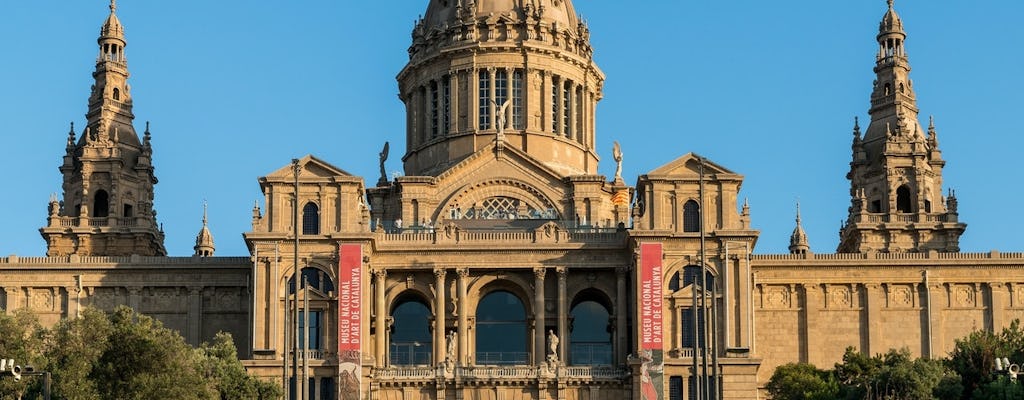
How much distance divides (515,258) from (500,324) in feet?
13.9

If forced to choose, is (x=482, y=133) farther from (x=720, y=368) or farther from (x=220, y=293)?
(x=720, y=368)

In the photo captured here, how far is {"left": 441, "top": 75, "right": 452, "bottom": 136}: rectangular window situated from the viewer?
130875 millimetres

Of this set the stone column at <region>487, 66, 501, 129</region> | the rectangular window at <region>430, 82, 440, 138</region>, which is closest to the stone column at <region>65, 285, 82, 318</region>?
the rectangular window at <region>430, 82, 440, 138</region>

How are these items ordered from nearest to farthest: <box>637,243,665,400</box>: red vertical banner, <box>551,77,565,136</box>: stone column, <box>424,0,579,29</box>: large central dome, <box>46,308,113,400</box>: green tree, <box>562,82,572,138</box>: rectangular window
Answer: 1. <box>46,308,113,400</box>: green tree
2. <box>637,243,665,400</box>: red vertical banner
3. <box>551,77,565,136</box>: stone column
4. <box>562,82,572,138</box>: rectangular window
5. <box>424,0,579,29</box>: large central dome

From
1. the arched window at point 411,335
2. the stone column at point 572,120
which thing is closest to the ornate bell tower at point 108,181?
the arched window at point 411,335

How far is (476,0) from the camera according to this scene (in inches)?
5276

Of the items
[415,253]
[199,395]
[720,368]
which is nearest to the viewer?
[199,395]

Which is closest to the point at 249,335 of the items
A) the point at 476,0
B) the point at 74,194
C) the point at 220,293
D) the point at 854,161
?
the point at 220,293

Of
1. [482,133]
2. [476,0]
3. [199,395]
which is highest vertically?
[476,0]

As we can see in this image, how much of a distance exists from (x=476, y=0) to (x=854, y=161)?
24874mm

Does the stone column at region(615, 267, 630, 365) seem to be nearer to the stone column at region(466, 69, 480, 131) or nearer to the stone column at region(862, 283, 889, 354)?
the stone column at region(862, 283, 889, 354)

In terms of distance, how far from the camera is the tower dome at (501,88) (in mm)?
129775

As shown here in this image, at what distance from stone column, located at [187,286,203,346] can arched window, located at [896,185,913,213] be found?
41502mm

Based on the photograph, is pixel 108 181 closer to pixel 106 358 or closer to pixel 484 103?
pixel 484 103
